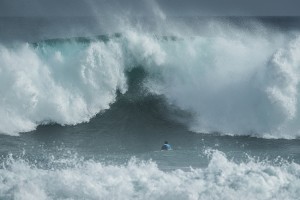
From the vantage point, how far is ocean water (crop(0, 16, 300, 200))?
12109 millimetres

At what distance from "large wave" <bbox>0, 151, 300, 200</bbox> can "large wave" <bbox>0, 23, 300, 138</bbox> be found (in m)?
6.13

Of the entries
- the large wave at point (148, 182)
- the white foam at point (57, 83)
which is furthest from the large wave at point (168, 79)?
the large wave at point (148, 182)

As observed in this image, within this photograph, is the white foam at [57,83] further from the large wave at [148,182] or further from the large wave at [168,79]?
the large wave at [148,182]

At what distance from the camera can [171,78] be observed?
2166 centimetres

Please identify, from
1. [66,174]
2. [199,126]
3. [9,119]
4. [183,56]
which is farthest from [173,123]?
[66,174]

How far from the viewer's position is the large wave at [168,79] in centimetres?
1895

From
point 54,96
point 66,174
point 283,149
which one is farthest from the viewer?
point 54,96

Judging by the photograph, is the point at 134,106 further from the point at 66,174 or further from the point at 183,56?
the point at 66,174

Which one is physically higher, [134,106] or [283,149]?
[134,106]

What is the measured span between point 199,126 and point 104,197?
8.17 metres

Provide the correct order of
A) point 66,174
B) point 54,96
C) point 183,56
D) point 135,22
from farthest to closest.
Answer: point 135,22, point 183,56, point 54,96, point 66,174

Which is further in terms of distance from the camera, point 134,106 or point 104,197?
point 134,106

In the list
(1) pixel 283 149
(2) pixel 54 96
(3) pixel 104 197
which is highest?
(2) pixel 54 96

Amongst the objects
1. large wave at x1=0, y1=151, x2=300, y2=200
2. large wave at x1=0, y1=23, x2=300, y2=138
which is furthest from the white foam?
large wave at x1=0, y1=151, x2=300, y2=200
